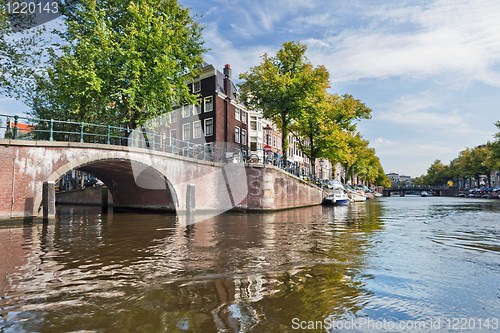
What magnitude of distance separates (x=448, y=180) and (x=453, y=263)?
106658 mm

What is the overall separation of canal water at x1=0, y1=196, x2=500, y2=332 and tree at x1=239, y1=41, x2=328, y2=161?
1755 centimetres

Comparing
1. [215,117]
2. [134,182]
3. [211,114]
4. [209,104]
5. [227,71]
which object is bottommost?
[134,182]

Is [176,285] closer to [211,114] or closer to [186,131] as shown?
[211,114]

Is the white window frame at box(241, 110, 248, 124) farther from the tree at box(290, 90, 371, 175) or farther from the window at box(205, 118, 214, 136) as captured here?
the tree at box(290, 90, 371, 175)

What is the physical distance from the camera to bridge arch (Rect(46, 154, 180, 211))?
16.6 metres

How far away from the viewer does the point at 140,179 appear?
19859mm

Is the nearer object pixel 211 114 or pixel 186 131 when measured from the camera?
pixel 211 114

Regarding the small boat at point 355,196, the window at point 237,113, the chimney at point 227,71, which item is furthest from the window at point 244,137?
the small boat at point 355,196

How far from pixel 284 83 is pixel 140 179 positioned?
13141 mm

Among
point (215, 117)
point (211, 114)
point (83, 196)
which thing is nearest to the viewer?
point (83, 196)

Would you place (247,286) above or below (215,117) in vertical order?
below

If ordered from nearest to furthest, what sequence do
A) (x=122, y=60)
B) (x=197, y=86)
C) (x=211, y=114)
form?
(x=122, y=60)
(x=211, y=114)
(x=197, y=86)

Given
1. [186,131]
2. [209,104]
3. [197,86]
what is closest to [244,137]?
[209,104]

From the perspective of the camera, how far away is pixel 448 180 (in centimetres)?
9469
